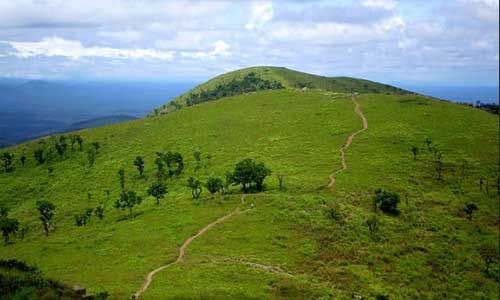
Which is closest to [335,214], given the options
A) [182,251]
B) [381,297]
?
[381,297]

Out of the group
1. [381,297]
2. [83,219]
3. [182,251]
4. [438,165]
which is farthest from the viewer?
[438,165]

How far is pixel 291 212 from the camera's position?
62406 mm

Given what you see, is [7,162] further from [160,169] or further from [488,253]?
[488,253]

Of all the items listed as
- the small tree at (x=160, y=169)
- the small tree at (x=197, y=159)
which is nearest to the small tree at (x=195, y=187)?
the small tree at (x=197, y=159)

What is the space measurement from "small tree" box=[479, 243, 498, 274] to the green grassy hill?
0.96m

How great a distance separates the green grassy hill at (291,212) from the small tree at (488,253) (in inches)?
37.8

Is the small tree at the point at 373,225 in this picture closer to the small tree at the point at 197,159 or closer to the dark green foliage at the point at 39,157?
the small tree at the point at 197,159

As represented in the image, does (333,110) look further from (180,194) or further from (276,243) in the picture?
(276,243)

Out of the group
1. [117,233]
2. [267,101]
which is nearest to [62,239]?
[117,233]

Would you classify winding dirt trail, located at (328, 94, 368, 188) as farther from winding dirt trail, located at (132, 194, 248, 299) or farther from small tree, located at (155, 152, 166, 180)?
small tree, located at (155, 152, 166, 180)

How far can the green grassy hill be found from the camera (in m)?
46.5

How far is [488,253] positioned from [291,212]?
2714cm

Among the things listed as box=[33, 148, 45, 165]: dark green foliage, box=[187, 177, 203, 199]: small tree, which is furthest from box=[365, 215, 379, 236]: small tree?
box=[33, 148, 45, 165]: dark green foliage

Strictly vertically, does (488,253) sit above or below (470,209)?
below
